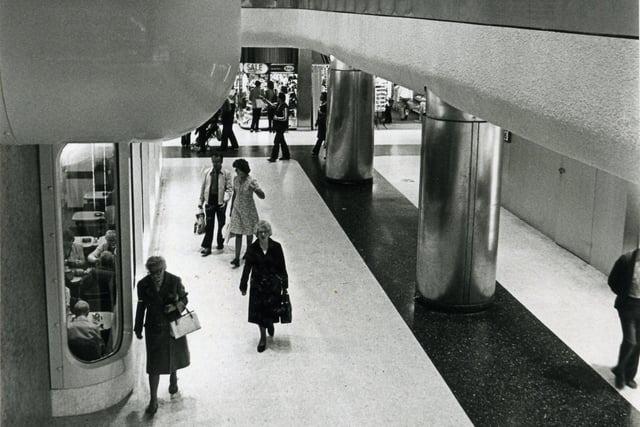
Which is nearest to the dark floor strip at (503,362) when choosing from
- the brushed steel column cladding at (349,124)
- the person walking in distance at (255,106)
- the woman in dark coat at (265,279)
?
the woman in dark coat at (265,279)

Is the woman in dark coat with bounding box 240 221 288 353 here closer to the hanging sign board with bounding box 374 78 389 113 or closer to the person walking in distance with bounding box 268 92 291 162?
the person walking in distance with bounding box 268 92 291 162

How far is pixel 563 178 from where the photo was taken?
13.6 meters

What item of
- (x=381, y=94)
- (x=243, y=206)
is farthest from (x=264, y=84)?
(x=243, y=206)

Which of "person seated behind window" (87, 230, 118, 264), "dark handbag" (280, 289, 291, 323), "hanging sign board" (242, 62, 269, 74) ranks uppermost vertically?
"hanging sign board" (242, 62, 269, 74)

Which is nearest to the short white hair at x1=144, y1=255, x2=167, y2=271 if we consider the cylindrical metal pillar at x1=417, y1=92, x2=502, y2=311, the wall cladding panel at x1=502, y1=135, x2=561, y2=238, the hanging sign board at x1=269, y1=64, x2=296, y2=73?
the cylindrical metal pillar at x1=417, y1=92, x2=502, y2=311

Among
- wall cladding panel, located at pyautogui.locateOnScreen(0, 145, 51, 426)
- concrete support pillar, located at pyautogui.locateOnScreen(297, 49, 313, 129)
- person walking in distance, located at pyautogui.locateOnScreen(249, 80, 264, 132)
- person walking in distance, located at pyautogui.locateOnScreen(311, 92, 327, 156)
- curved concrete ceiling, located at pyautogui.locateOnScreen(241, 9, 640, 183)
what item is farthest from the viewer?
concrete support pillar, located at pyautogui.locateOnScreen(297, 49, 313, 129)

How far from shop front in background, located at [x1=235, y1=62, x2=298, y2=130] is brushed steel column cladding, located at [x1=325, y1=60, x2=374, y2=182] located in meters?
9.36

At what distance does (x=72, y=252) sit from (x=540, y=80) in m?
4.06

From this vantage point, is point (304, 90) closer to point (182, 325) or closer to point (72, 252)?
point (182, 325)

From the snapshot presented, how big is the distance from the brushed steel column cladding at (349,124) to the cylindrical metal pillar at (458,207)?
7629mm

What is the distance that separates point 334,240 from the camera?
1362 centimetres

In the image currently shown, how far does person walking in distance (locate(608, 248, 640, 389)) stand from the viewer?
316 inches

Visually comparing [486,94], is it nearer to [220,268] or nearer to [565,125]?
[565,125]

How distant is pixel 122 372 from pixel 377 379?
2.45 m
